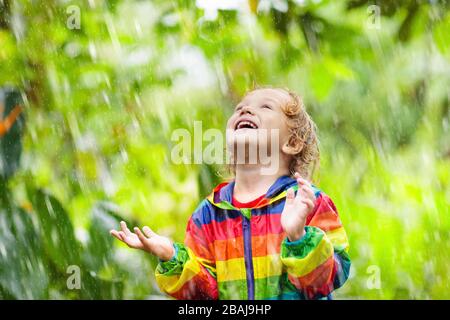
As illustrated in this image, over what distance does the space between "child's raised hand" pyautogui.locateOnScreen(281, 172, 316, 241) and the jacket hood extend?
128mm

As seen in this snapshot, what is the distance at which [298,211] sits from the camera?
4.90 feet

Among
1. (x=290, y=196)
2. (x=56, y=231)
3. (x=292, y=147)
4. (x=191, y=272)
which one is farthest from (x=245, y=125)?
(x=56, y=231)

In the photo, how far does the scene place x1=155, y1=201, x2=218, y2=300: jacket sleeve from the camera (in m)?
1.64

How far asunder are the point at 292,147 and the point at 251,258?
287mm

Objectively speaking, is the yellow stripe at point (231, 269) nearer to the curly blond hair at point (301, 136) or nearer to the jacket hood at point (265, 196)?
the jacket hood at point (265, 196)

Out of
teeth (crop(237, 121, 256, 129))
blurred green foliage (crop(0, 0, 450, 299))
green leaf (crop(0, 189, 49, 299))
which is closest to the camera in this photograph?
teeth (crop(237, 121, 256, 129))

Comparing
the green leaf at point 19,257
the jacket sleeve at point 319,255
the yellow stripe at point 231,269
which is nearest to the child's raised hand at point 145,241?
the yellow stripe at point 231,269

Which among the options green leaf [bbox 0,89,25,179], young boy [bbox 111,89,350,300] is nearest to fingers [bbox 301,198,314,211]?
young boy [bbox 111,89,350,300]

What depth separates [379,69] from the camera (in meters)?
2.15

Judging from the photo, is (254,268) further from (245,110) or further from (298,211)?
(245,110)

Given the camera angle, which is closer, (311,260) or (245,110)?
(311,260)

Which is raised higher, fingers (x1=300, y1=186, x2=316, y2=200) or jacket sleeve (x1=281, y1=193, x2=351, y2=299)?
fingers (x1=300, y1=186, x2=316, y2=200)

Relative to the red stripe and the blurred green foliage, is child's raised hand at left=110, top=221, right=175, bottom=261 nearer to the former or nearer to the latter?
the red stripe
